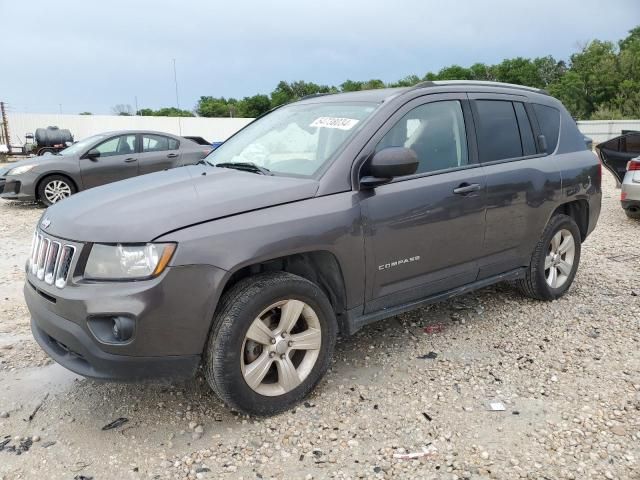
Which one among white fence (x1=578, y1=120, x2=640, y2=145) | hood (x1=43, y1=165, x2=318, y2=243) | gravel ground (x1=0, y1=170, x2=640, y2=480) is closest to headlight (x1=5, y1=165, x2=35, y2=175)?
gravel ground (x1=0, y1=170, x2=640, y2=480)

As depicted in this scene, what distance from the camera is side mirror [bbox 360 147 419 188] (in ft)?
9.91

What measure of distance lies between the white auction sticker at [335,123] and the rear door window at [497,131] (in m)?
1.05

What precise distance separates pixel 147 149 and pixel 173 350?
28.3 ft

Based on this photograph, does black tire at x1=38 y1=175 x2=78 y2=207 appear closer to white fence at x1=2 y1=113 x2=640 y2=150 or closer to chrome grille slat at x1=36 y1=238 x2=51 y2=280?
chrome grille slat at x1=36 y1=238 x2=51 y2=280

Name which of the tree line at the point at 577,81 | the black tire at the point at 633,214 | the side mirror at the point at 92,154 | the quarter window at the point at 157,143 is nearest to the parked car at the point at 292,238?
the black tire at the point at 633,214

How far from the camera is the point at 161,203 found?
9.05 ft

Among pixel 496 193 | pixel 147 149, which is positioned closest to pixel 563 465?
pixel 496 193

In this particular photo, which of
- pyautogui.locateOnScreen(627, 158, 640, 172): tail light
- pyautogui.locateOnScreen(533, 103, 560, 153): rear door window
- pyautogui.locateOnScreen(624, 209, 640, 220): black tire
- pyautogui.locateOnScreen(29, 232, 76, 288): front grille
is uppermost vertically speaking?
pyautogui.locateOnScreen(533, 103, 560, 153): rear door window

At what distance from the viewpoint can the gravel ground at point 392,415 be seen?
2.55m

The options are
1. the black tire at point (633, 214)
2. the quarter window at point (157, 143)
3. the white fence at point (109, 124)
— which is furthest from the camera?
the white fence at point (109, 124)

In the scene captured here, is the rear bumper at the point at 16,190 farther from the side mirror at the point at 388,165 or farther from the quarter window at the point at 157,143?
the side mirror at the point at 388,165

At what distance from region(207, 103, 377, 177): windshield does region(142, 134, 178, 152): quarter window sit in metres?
6.89

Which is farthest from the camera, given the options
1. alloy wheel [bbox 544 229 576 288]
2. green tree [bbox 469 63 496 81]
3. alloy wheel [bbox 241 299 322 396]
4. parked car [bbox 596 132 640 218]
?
green tree [bbox 469 63 496 81]

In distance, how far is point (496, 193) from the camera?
3.81m
